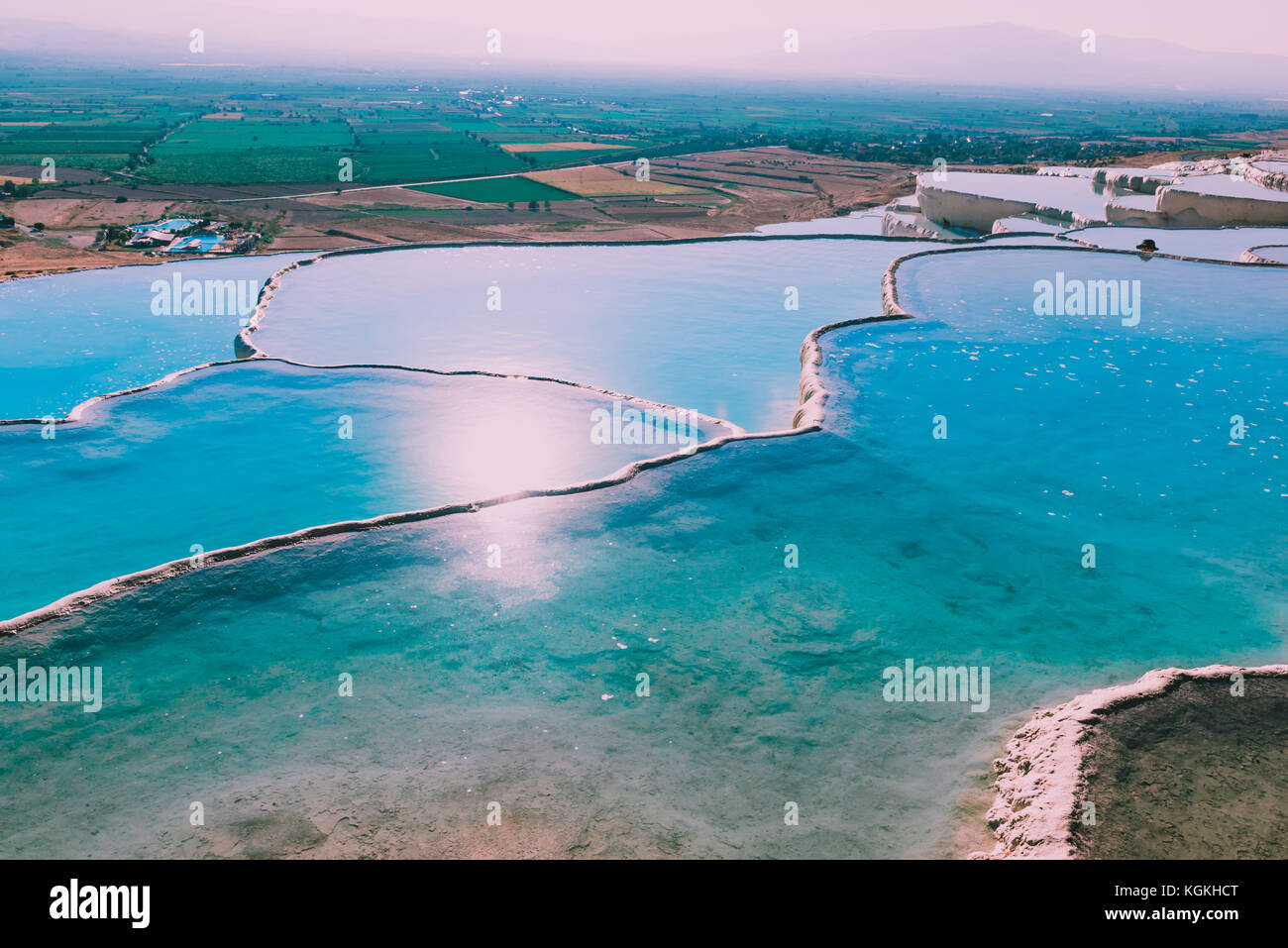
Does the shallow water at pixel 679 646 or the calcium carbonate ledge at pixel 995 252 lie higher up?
A: the calcium carbonate ledge at pixel 995 252

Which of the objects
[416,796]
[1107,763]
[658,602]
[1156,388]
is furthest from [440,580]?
[1156,388]

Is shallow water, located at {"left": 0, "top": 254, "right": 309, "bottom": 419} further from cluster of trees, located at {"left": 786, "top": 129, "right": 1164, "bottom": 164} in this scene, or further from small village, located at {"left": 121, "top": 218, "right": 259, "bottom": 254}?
cluster of trees, located at {"left": 786, "top": 129, "right": 1164, "bottom": 164}

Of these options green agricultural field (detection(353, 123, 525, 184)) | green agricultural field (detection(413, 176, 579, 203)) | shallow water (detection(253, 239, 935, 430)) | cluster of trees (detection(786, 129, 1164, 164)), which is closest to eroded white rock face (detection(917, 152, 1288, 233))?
shallow water (detection(253, 239, 935, 430))

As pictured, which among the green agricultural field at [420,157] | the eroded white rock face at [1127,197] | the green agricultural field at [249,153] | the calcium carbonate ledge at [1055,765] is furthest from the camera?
the green agricultural field at [420,157]

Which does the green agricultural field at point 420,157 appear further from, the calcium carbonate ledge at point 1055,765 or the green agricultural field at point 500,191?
the calcium carbonate ledge at point 1055,765

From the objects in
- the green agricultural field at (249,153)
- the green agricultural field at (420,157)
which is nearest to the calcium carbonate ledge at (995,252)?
the green agricultural field at (420,157)

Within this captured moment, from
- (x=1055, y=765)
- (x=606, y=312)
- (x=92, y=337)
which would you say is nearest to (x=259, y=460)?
(x=606, y=312)
